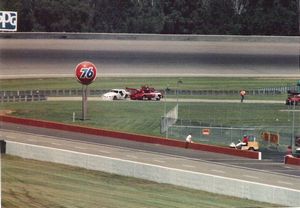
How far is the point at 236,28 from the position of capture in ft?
199

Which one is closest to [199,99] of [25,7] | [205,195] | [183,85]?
[183,85]

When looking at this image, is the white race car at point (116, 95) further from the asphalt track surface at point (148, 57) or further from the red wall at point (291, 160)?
the red wall at point (291, 160)

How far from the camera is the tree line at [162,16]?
50.0m

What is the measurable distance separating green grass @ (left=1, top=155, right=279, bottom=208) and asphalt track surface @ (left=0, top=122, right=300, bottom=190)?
4.16 meters

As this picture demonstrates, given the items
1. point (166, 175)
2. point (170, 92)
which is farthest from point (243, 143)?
point (166, 175)

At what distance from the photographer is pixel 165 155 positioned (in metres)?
51.4

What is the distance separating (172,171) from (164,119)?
60.4 ft

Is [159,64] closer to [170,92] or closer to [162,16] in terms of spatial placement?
[162,16]

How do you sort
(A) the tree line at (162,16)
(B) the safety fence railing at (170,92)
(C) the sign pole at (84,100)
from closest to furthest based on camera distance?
(A) the tree line at (162,16) < (B) the safety fence railing at (170,92) < (C) the sign pole at (84,100)

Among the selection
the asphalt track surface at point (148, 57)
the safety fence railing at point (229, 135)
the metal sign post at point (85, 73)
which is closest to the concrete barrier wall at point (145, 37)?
the asphalt track surface at point (148, 57)

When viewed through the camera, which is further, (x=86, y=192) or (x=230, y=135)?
(x=230, y=135)

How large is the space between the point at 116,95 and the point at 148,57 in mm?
4333

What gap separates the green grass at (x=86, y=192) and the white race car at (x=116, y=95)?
14199 millimetres

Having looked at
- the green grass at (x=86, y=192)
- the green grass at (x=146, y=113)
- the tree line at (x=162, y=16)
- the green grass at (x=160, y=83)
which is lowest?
the green grass at (x=86, y=192)
